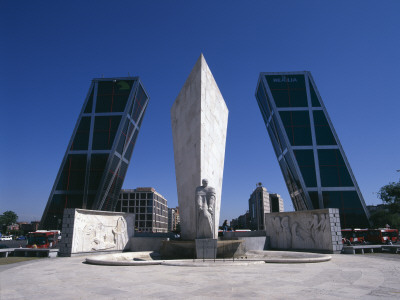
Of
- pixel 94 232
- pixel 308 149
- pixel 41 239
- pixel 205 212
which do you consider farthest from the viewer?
pixel 308 149

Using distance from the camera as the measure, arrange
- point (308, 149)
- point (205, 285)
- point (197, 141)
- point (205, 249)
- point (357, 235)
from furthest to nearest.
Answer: point (308, 149) → point (357, 235) → point (197, 141) → point (205, 249) → point (205, 285)

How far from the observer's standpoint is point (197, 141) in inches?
411

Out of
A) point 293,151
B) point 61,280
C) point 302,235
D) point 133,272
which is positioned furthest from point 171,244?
point 293,151

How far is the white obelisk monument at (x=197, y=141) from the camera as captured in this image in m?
10.3

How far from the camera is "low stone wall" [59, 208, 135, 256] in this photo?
10.9 m

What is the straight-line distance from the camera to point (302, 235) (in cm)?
1328

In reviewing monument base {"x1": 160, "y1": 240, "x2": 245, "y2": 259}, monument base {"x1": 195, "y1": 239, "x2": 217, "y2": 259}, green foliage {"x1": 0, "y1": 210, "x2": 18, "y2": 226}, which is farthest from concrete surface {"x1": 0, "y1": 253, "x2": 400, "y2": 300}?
green foliage {"x1": 0, "y1": 210, "x2": 18, "y2": 226}

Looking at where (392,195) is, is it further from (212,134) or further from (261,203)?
(261,203)

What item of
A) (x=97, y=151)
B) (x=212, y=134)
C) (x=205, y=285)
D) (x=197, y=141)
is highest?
(x=97, y=151)

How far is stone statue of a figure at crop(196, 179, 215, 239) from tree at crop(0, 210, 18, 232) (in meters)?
80.8

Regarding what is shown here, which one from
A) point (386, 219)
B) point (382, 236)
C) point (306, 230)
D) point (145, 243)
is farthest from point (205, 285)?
point (386, 219)

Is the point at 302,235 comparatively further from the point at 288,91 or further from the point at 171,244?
the point at 288,91

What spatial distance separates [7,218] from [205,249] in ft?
269

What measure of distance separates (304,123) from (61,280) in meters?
36.5
